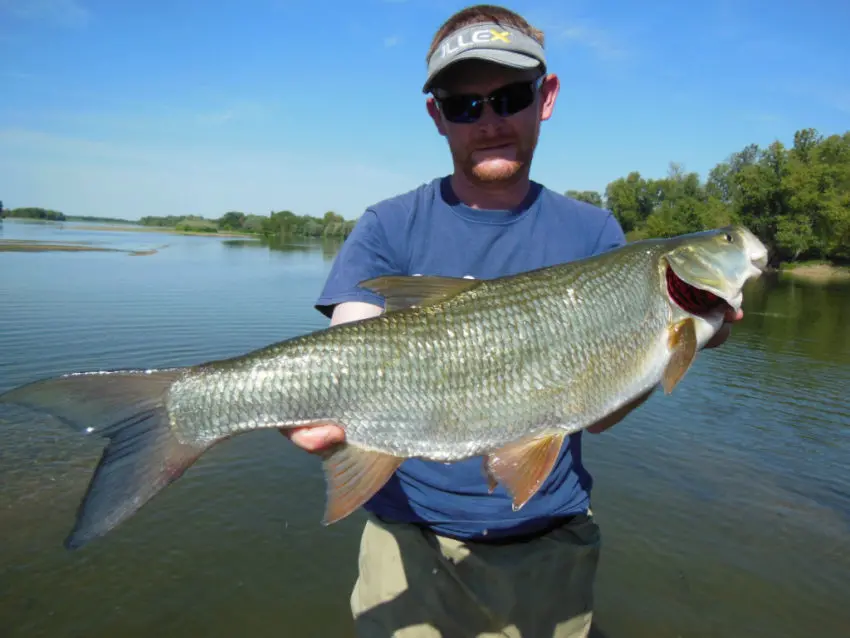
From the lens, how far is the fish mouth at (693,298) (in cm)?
273

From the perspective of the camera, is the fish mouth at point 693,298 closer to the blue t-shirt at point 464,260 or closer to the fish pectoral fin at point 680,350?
the fish pectoral fin at point 680,350

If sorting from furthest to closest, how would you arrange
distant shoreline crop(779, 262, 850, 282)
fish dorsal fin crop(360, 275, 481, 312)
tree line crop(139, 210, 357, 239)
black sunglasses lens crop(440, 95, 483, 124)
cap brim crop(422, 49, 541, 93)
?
tree line crop(139, 210, 357, 239)
distant shoreline crop(779, 262, 850, 282)
black sunglasses lens crop(440, 95, 483, 124)
cap brim crop(422, 49, 541, 93)
fish dorsal fin crop(360, 275, 481, 312)

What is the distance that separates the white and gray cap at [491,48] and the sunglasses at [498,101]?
0.11m

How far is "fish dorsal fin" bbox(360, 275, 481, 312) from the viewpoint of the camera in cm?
258

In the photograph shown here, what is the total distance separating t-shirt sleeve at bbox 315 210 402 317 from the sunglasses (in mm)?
731

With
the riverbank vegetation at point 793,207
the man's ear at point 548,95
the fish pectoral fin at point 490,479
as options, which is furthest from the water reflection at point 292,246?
the fish pectoral fin at point 490,479

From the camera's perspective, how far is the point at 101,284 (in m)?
24.0

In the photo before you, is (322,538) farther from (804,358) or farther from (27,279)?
(27,279)

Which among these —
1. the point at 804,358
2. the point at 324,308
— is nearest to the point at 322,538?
the point at 324,308

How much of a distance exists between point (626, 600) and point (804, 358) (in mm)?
14087

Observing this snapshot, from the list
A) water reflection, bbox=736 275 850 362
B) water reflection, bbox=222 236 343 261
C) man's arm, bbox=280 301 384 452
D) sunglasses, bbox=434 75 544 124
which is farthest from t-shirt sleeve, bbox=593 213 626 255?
water reflection, bbox=222 236 343 261

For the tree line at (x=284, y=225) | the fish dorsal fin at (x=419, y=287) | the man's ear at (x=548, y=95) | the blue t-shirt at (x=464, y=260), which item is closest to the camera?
the fish dorsal fin at (x=419, y=287)

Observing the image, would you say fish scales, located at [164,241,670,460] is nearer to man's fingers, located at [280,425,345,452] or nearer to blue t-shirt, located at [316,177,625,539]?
man's fingers, located at [280,425,345,452]

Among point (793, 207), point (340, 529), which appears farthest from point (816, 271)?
point (340, 529)
